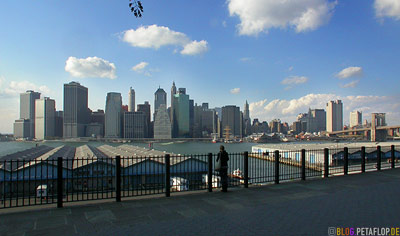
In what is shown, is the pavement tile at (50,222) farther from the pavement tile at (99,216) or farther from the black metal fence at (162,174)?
the black metal fence at (162,174)

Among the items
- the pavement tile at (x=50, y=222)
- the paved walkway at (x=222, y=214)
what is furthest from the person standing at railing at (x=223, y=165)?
the pavement tile at (x=50, y=222)

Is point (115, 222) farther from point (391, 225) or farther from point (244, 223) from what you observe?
point (391, 225)

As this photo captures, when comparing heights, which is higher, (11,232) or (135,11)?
(135,11)

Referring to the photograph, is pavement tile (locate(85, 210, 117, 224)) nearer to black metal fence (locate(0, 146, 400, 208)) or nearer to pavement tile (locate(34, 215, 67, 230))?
pavement tile (locate(34, 215, 67, 230))

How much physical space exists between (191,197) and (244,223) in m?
3.22

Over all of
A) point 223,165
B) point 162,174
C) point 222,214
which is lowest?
point 222,214

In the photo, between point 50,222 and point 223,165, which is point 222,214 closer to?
point 223,165

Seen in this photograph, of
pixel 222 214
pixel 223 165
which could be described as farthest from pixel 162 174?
pixel 222 214

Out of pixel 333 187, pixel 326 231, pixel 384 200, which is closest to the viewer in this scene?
pixel 326 231

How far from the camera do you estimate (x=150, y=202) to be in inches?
342

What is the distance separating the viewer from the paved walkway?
609cm

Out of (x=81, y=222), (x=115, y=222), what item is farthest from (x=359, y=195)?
(x=81, y=222)

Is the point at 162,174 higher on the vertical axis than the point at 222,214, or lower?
higher

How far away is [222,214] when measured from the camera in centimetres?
733
